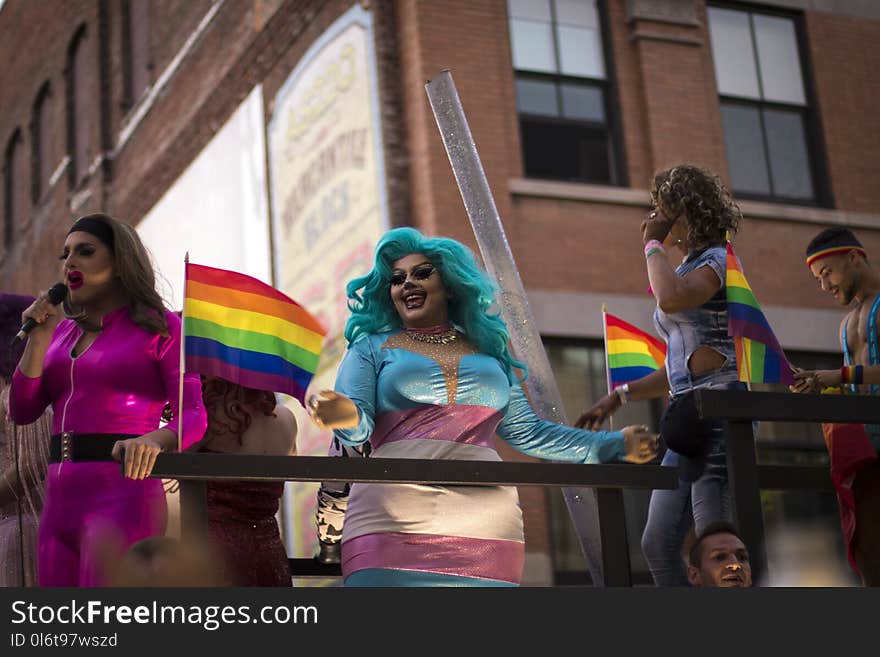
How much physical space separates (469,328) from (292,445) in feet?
2.01

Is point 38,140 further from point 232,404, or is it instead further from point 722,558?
point 722,558

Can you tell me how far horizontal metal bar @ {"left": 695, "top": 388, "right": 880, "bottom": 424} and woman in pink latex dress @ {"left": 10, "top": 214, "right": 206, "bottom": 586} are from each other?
1.32 meters

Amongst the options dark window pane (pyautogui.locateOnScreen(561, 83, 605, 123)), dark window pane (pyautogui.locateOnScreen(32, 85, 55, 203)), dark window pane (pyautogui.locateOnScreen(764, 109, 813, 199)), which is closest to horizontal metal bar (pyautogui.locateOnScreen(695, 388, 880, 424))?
dark window pane (pyautogui.locateOnScreen(561, 83, 605, 123))

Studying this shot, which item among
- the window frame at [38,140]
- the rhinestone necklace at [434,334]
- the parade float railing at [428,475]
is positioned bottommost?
the parade float railing at [428,475]

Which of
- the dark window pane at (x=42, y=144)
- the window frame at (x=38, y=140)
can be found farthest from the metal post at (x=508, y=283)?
the window frame at (x=38, y=140)

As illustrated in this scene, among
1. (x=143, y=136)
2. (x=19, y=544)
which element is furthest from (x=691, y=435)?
(x=143, y=136)

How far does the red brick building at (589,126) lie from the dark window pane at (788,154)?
20 millimetres

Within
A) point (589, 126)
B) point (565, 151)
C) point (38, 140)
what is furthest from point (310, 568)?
point (38, 140)

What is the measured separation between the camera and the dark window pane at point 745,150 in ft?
39.2

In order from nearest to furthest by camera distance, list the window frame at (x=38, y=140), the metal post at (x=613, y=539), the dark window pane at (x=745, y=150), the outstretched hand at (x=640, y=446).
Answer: the metal post at (x=613, y=539) < the outstretched hand at (x=640, y=446) < the dark window pane at (x=745, y=150) < the window frame at (x=38, y=140)

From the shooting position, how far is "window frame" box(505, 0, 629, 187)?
1133 centimetres

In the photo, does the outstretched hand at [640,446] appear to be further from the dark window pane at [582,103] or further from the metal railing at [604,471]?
the dark window pane at [582,103]

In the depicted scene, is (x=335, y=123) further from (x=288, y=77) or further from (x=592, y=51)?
(x=592, y=51)

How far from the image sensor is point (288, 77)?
12242mm
